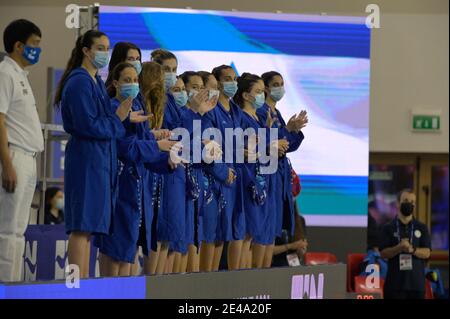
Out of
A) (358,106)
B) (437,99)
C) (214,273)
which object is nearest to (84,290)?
(214,273)

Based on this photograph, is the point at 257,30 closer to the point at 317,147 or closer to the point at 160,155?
the point at 317,147

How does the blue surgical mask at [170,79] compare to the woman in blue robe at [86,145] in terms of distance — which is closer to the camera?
the woman in blue robe at [86,145]

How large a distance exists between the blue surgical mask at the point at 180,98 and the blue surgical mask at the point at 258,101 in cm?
80

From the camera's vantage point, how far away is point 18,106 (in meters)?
5.59

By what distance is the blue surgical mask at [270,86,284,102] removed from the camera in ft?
25.3

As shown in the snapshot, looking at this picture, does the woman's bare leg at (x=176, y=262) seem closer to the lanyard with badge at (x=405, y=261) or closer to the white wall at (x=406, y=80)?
the lanyard with badge at (x=405, y=261)

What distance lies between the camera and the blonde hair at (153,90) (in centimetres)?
638

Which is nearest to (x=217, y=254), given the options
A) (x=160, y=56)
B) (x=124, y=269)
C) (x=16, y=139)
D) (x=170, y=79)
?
(x=124, y=269)

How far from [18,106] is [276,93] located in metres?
2.59

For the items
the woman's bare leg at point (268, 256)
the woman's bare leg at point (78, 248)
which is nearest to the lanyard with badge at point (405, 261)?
the woman's bare leg at point (268, 256)

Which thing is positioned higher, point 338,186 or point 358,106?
point 358,106

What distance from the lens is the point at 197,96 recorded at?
22.6 feet

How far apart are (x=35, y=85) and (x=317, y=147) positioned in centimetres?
327

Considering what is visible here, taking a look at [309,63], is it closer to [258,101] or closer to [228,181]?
[258,101]
